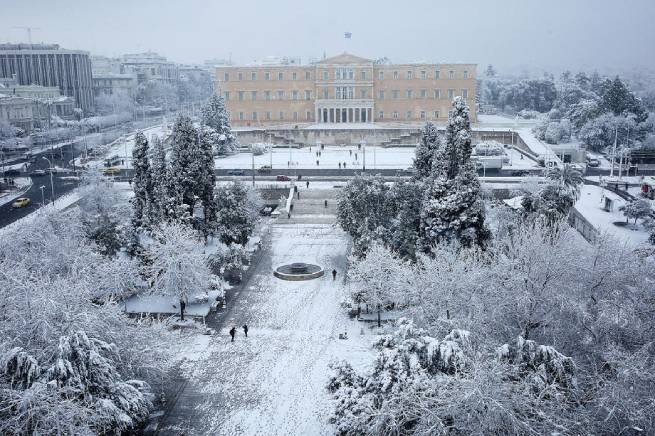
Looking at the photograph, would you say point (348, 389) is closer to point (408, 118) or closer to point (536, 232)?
point (536, 232)

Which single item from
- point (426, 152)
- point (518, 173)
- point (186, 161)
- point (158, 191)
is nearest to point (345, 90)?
point (518, 173)

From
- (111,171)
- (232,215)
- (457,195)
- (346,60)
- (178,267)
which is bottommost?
(178,267)

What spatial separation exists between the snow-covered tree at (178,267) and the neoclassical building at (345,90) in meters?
44.4

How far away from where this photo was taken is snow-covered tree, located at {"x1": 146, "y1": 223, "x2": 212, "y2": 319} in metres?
23.3

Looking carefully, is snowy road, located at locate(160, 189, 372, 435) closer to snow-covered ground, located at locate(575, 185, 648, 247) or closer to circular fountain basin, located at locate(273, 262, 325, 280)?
circular fountain basin, located at locate(273, 262, 325, 280)

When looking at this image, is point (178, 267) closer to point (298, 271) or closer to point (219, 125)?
point (298, 271)

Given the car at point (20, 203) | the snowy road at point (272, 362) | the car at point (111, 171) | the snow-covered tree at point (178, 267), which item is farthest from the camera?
the car at point (111, 171)

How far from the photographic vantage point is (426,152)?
2928 cm

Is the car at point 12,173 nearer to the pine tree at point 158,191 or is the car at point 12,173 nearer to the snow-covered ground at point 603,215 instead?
the pine tree at point 158,191

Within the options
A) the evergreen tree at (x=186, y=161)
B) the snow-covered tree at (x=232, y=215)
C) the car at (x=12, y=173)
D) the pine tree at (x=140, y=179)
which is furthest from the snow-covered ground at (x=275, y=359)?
the car at (x=12, y=173)

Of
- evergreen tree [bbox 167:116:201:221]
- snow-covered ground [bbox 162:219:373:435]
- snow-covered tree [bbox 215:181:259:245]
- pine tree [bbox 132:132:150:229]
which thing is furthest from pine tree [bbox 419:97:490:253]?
pine tree [bbox 132:132:150:229]

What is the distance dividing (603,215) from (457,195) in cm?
1551

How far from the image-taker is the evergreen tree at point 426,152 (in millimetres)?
29031

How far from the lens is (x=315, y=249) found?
31469 mm
